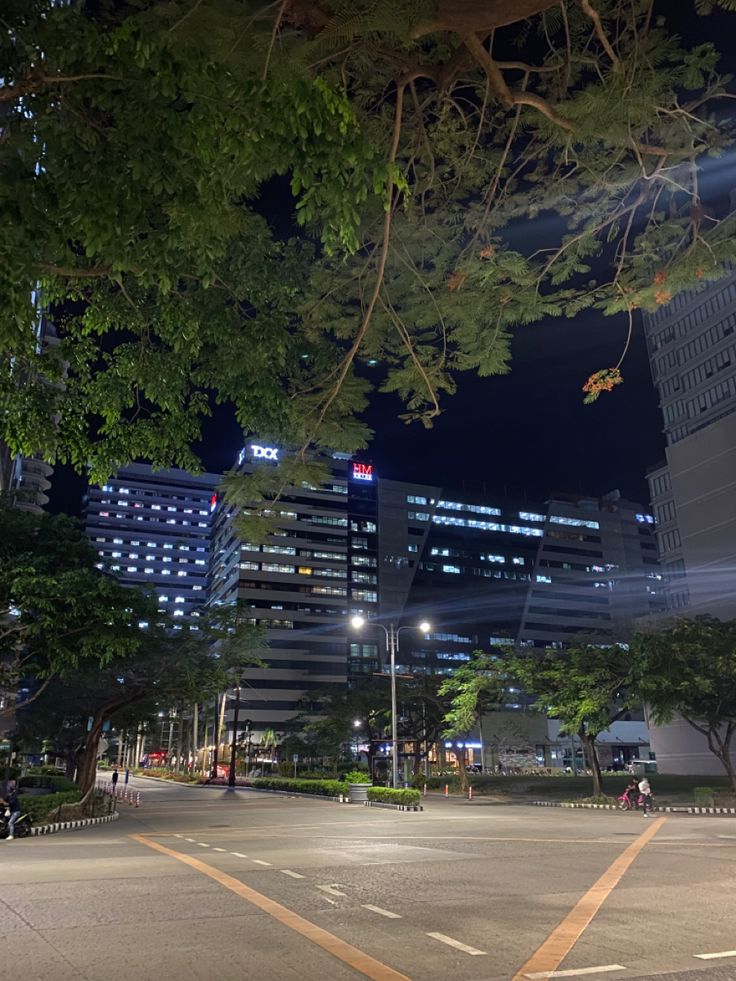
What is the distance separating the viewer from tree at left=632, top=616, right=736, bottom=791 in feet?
105

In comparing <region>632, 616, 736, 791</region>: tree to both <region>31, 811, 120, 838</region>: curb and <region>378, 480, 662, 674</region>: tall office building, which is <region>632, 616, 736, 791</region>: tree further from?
<region>378, 480, 662, 674</region>: tall office building

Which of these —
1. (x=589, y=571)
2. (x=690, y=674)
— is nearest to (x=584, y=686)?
(x=690, y=674)

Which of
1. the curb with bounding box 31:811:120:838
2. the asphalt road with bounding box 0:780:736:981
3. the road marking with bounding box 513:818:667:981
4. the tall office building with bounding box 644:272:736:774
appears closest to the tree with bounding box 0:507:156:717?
the curb with bounding box 31:811:120:838

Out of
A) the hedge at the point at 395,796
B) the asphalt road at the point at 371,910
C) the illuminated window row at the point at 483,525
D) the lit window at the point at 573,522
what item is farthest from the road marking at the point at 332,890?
the lit window at the point at 573,522

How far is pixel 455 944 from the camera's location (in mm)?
6918

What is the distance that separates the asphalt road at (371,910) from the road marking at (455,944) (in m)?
0.03

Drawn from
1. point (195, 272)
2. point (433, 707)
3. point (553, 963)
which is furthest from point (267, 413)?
point (433, 707)

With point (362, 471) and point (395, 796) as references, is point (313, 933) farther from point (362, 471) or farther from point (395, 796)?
point (362, 471)

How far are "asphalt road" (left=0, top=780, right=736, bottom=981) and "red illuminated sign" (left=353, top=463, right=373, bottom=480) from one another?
108047mm

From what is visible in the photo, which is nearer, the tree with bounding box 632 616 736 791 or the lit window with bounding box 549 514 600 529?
the tree with bounding box 632 616 736 791

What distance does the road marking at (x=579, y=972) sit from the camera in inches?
230

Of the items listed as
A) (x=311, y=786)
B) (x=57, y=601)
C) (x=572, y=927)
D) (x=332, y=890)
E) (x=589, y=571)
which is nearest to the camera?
(x=572, y=927)

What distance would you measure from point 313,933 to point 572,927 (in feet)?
9.06

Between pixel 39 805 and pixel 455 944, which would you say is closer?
pixel 455 944
